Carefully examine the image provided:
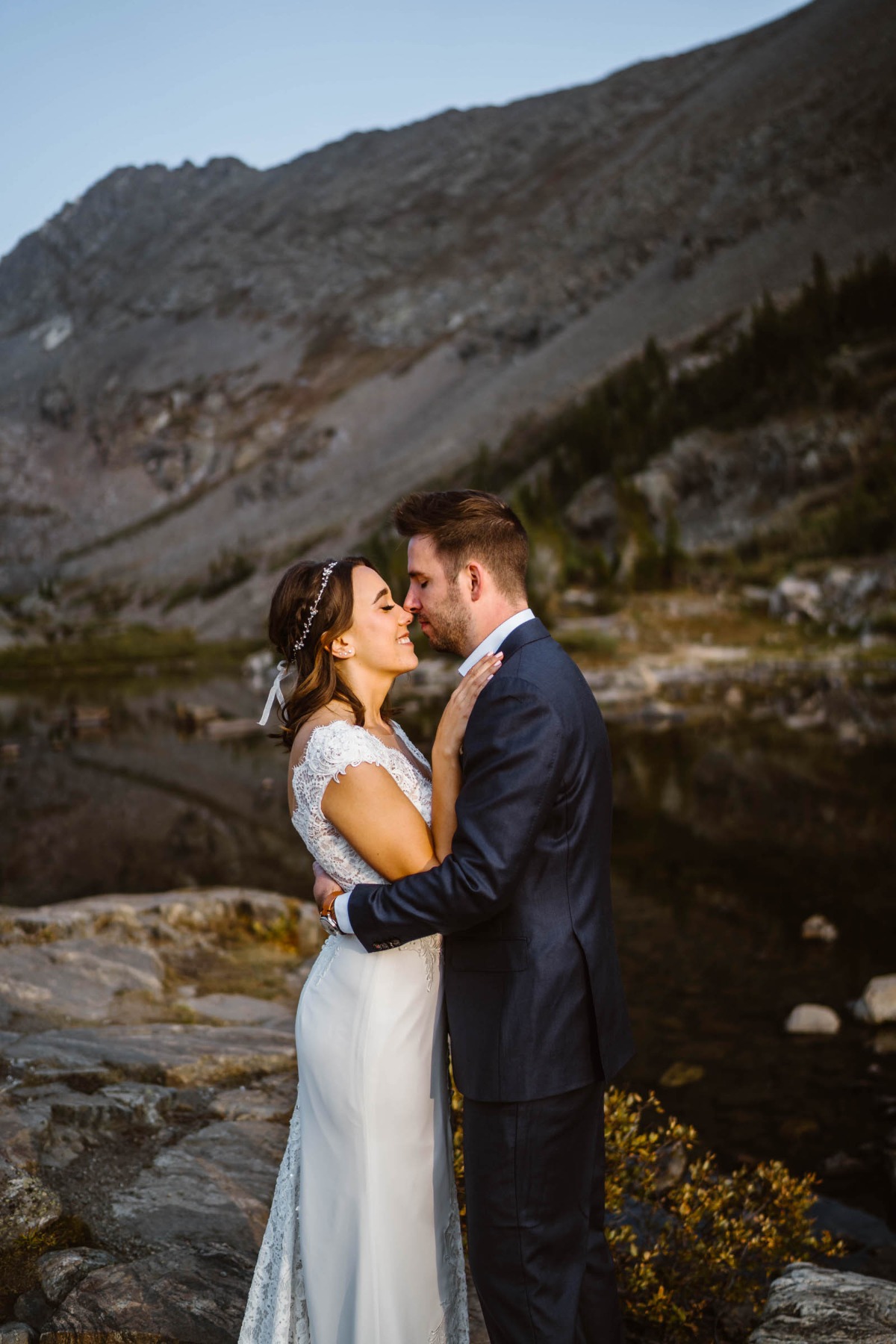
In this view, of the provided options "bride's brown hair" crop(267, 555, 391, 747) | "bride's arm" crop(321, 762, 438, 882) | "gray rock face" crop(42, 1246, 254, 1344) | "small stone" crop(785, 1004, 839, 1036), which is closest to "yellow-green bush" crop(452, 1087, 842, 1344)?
"gray rock face" crop(42, 1246, 254, 1344)

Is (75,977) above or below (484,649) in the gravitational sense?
below

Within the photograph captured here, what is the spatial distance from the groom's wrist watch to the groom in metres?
0.05

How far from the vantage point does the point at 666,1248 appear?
4035 millimetres

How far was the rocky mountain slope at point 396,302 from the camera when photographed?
231 feet

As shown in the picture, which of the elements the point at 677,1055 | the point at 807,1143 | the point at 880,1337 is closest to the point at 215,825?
the point at 677,1055

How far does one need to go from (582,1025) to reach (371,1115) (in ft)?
2.08

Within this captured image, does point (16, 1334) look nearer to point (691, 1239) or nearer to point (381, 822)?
point (381, 822)

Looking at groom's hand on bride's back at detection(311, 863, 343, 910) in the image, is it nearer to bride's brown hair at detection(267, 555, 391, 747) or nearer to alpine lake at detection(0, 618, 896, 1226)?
bride's brown hair at detection(267, 555, 391, 747)

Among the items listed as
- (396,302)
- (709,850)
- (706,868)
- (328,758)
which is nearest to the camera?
(328,758)

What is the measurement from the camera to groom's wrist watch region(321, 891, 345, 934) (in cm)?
285

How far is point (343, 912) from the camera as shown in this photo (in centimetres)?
279

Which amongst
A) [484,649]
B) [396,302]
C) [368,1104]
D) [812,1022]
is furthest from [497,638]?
[396,302]

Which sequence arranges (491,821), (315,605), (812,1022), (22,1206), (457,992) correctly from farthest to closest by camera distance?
(812,1022), (22,1206), (315,605), (457,992), (491,821)

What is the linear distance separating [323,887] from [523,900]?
653 mm
